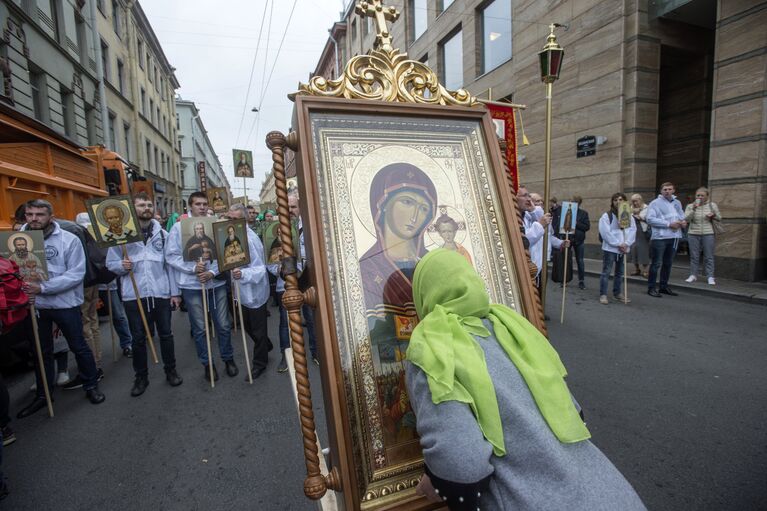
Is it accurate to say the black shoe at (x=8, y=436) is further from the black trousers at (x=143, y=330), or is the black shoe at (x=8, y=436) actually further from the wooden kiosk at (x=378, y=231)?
the wooden kiosk at (x=378, y=231)

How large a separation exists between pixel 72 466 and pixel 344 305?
2.93 meters

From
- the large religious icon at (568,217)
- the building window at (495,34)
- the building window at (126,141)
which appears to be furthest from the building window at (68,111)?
the large religious icon at (568,217)

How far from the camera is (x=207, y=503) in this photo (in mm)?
2475

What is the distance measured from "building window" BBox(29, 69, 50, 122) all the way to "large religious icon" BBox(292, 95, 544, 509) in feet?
51.8

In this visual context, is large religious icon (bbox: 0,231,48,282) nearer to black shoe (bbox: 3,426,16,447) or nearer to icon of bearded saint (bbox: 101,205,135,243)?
icon of bearded saint (bbox: 101,205,135,243)

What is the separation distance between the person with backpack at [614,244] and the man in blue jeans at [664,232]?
522mm

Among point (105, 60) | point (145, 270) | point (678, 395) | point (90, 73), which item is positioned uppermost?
point (105, 60)

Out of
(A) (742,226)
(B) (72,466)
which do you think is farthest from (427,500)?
(A) (742,226)

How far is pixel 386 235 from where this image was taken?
1.64 metres

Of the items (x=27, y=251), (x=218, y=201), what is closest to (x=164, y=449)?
(x=27, y=251)

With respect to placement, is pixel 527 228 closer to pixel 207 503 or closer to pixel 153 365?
pixel 207 503

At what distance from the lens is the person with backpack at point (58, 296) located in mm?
3613

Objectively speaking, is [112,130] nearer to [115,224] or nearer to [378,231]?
[115,224]

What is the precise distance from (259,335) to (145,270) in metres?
1.39
